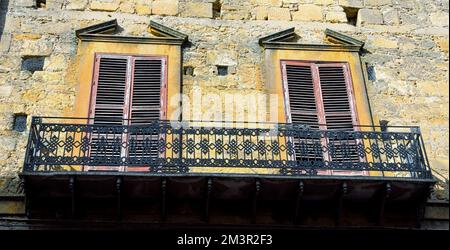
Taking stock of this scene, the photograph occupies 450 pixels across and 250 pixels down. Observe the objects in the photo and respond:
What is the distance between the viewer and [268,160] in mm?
9992

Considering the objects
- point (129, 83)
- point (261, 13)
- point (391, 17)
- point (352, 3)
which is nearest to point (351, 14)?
point (352, 3)

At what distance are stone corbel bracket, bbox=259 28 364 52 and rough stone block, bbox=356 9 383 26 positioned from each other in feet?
2.12

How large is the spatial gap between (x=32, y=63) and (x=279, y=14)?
161 inches

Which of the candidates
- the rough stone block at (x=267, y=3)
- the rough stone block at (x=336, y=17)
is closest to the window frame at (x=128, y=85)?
the rough stone block at (x=267, y=3)

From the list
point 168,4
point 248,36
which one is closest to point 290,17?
point 248,36

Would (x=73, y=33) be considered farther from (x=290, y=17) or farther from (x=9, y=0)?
(x=290, y=17)

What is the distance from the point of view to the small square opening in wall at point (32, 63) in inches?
452

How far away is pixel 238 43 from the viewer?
1211cm

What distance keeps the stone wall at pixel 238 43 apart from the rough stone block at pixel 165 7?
0.02 metres

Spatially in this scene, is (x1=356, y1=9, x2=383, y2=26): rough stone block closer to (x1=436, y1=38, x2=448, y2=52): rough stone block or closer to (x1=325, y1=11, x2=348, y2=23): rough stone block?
(x1=325, y1=11, x2=348, y2=23): rough stone block

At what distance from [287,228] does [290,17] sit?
13.5 ft

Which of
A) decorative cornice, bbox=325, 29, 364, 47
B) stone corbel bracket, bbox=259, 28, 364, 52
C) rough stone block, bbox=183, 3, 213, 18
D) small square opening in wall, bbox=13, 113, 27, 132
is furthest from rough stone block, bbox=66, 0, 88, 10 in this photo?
decorative cornice, bbox=325, 29, 364, 47

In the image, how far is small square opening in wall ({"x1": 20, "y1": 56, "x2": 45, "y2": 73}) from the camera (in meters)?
11.5

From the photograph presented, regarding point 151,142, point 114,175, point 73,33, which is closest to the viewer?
point 114,175
